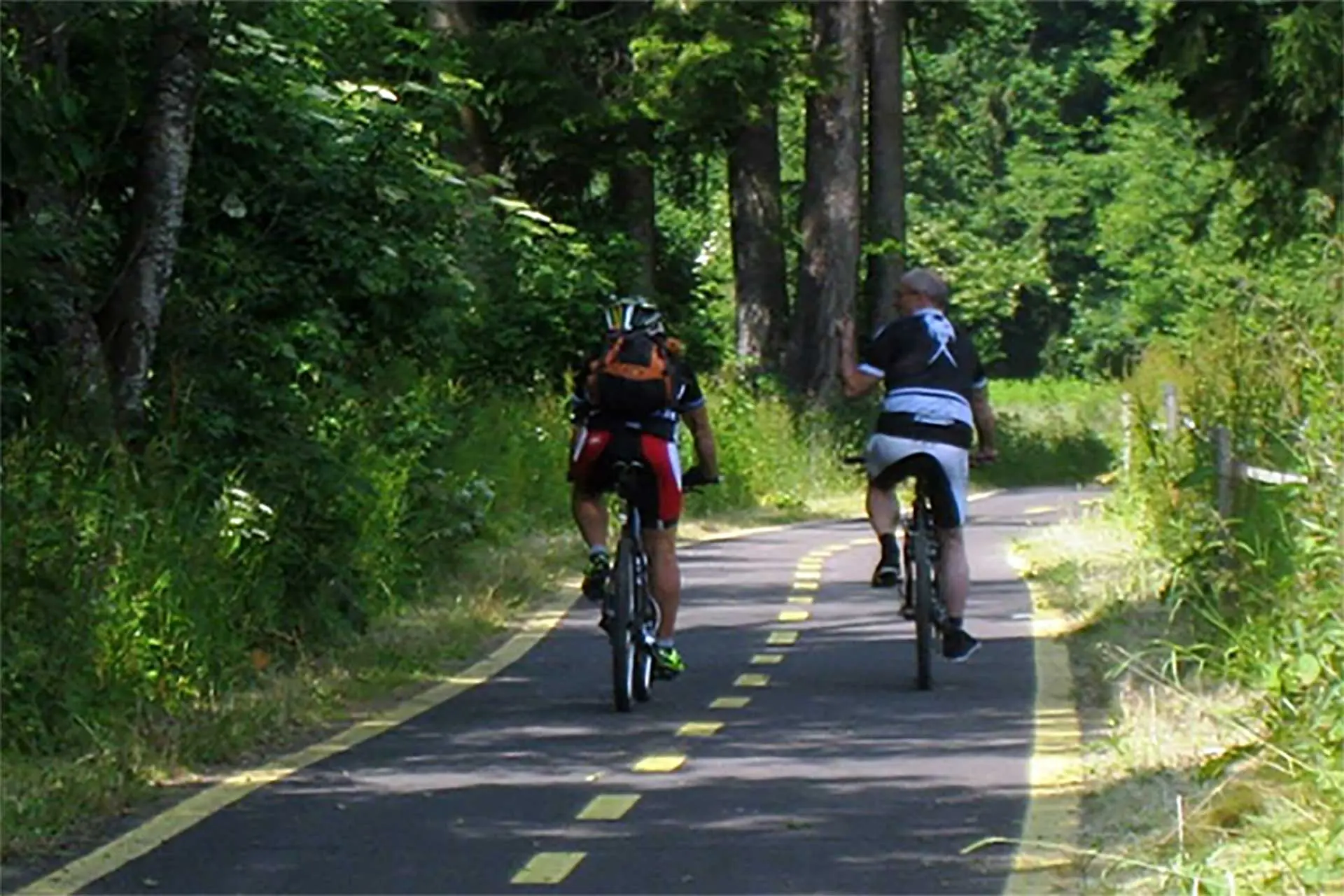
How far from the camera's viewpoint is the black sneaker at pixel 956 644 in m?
14.2

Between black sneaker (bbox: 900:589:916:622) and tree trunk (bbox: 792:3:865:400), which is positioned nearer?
black sneaker (bbox: 900:589:916:622)

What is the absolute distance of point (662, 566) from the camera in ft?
45.6

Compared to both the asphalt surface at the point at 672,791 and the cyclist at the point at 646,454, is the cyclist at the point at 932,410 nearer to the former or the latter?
the asphalt surface at the point at 672,791

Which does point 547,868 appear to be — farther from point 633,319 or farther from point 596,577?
point 633,319

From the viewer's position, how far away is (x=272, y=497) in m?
14.8

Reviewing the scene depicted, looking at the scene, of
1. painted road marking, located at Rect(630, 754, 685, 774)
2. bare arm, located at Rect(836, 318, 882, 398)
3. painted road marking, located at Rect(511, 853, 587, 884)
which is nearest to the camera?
painted road marking, located at Rect(511, 853, 587, 884)

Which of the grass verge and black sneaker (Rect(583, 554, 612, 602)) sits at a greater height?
black sneaker (Rect(583, 554, 612, 602))

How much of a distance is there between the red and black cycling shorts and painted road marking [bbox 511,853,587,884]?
14.1ft

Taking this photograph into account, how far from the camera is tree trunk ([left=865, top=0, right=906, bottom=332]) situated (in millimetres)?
42312

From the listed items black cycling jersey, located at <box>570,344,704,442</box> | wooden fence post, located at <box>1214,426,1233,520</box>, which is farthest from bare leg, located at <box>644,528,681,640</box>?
wooden fence post, located at <box>1214,426,1233,520</box>

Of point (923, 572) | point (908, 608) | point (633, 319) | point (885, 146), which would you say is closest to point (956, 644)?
point (923, 572)

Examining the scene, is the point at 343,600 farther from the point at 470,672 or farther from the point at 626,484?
the point at 626,484

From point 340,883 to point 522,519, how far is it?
611 inches

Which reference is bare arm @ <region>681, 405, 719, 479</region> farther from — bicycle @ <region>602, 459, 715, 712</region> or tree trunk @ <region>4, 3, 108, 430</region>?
tree trunk @ <region>4, 3, 108, 430</region>
